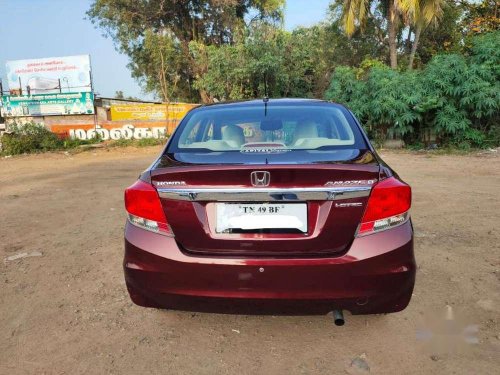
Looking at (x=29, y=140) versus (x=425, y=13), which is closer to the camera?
(x=29, y=140)

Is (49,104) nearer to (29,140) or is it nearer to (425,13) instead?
(29,140)

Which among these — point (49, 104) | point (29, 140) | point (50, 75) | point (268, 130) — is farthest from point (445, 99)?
point (50, 75)

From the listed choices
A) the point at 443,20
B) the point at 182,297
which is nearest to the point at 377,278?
the point at 182,297

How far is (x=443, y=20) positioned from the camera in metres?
20.8

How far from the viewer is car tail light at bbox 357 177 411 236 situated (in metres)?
2.17

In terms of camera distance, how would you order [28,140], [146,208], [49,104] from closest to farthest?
[146,208], [28,140], [49,104]

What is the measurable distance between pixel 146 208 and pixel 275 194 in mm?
699

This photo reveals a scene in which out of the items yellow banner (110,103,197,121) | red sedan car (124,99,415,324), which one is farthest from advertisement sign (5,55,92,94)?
red sedan car (124,99,415,324)

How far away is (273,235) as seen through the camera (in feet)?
7.13

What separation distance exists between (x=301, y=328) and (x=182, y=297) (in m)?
0.89

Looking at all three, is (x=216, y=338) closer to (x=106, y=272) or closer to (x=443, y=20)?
(x=106, y=272)

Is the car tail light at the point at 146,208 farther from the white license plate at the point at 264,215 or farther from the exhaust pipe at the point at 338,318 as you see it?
the exhaust pipe at the point at 338,318

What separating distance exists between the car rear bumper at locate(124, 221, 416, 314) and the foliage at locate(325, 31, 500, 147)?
1033 centimetres

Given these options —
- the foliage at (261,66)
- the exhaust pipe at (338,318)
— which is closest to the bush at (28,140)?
the foliage at (261,66)
